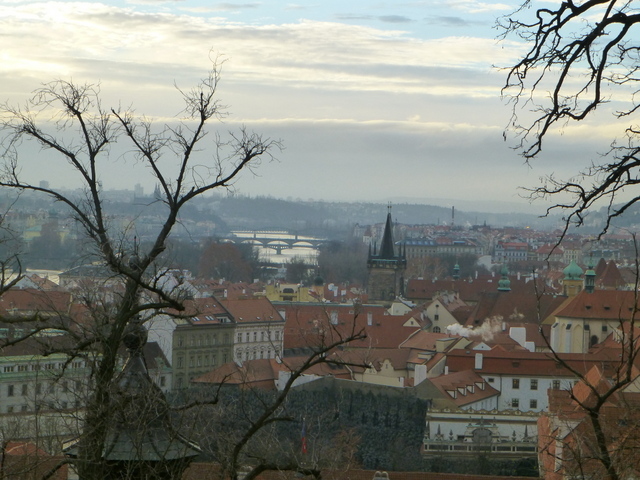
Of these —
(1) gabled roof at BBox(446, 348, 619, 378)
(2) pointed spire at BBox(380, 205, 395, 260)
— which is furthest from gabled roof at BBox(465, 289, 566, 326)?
(1) gabled roof at BBox(446, 348, 619, 378)

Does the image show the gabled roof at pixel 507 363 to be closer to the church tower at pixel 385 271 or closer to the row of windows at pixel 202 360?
the row of windows at pixel 202 360

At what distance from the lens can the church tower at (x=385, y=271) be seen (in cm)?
8219

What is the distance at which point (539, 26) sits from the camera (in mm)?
4957

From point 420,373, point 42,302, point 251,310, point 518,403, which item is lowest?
point 518,403

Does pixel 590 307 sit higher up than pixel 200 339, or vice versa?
pixel 590 307

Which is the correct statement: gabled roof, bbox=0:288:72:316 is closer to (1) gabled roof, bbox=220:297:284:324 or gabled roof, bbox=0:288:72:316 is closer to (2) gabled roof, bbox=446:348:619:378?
(1) gabled roof, bbox=220:297:284:324

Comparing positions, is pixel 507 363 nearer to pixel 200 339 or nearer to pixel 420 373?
pixel 420 373

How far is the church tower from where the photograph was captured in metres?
82.2

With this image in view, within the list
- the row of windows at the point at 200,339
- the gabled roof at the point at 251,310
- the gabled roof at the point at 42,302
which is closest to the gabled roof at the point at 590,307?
the gabled roof at the point at 251,310

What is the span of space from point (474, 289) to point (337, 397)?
172 feet

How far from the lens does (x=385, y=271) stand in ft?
271

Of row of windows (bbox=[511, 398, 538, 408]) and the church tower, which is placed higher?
the church tower

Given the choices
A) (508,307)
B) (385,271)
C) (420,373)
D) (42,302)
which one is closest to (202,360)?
(420,373)

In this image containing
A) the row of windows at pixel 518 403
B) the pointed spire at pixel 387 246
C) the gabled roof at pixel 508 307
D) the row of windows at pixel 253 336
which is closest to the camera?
the row of windows at pixel 518 403
